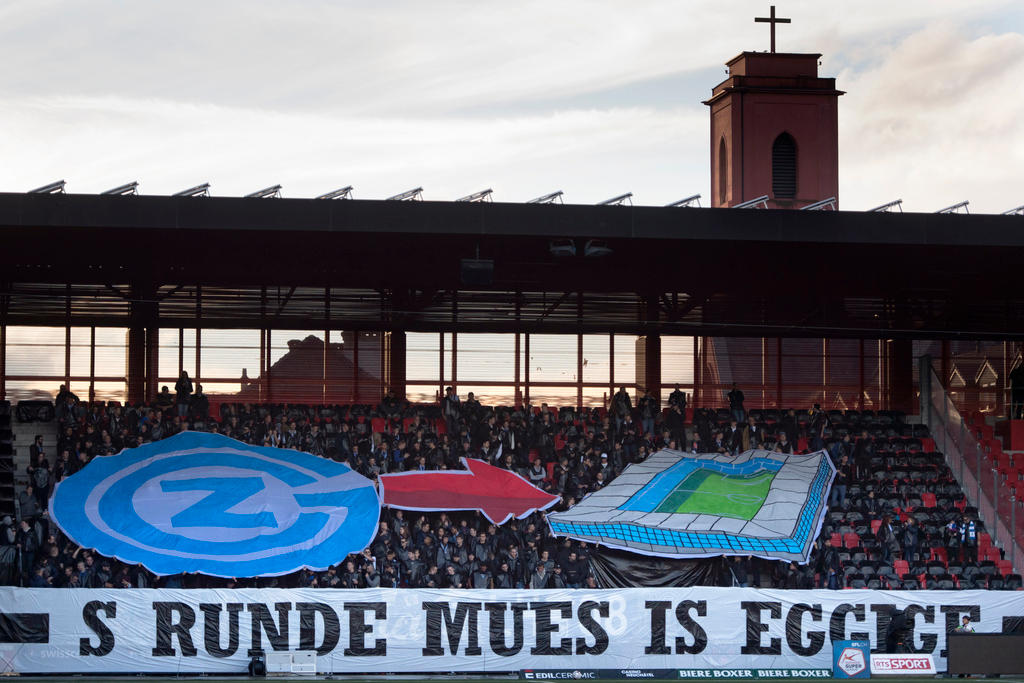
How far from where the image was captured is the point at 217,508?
1362 inches

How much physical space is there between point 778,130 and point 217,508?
36.3 m

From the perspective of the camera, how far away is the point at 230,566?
3284 centimetres

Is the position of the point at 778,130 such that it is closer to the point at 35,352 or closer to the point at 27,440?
the point at 35,352

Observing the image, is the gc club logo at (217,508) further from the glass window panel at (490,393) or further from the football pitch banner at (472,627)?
the glass window panel at (490,393)

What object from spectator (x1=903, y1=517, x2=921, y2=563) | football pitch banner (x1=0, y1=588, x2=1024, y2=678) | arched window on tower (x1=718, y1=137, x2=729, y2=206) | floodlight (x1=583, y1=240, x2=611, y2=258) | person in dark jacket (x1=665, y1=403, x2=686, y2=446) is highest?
arched window on tower (x1=718, y1=137, x2=729, y2=206)

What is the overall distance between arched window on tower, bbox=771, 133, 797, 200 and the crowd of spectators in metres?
21.4

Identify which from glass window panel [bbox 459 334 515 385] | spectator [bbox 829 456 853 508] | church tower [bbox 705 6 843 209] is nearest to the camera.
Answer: spectator [bbox 829 456 853 508]

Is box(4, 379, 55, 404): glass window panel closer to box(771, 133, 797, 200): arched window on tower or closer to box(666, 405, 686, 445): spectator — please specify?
box(666, 405, 686, 445): spectator

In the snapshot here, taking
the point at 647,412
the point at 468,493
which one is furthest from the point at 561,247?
the point at 647,412

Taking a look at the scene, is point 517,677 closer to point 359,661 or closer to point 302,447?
point 359,661

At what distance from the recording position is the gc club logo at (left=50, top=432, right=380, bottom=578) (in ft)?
108

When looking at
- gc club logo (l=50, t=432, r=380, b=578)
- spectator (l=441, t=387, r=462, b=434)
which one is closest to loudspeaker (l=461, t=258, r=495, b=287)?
spectator (l=441, t=387, r=462, b=434)

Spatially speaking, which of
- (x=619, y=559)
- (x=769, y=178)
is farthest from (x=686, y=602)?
(x=769, y=178)

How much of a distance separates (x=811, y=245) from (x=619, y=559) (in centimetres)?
886
